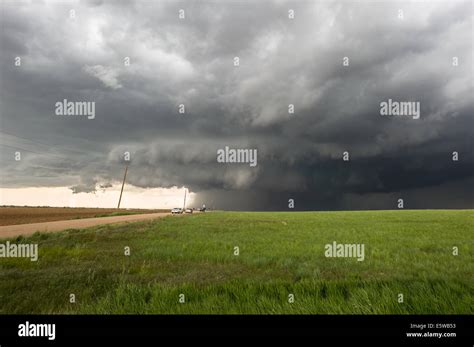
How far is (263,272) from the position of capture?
798 cm

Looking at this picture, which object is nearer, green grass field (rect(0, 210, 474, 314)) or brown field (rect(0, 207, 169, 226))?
green grass field (rect(0, 210, 474, 314))

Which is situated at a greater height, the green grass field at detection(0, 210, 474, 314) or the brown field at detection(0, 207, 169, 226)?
the brown field at detection(0, 207, 169, 226)

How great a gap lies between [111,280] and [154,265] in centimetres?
189

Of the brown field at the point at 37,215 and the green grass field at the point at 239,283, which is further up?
the brown field at the point at 37,215

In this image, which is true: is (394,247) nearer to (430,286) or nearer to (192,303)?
(430,286)

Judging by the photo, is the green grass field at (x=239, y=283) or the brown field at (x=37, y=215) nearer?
the green grass field at (x=239, y=283)

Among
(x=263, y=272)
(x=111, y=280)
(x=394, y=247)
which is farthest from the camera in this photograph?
(x=394, y=247)

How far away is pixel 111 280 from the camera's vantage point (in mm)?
7449

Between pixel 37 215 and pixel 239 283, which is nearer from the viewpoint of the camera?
pixel 239 283

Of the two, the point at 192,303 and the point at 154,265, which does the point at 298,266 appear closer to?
the point at 192,303
